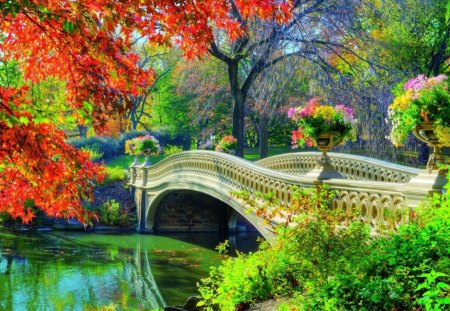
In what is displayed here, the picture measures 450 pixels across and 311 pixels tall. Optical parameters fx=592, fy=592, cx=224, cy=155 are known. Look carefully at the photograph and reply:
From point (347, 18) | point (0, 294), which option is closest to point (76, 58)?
point (0, 294)

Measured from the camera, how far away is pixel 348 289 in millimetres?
4395

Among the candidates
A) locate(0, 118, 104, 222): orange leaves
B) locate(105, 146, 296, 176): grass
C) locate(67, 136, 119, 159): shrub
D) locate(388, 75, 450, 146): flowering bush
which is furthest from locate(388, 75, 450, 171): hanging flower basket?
locate(67, 136, 119, 159): shrub

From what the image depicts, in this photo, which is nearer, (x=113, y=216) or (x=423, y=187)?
(x=423, y=187)

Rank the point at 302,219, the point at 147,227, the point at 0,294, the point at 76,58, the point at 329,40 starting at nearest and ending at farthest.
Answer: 1. the point at 76,58
2. the point at 302,219
3. the point at 0,294
4. the point at 329,40
5. the point at 147,227

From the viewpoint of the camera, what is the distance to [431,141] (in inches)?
288

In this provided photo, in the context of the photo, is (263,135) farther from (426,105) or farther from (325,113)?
(426,105)

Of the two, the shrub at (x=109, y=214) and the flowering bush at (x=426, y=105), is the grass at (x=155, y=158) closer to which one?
the shrub at (x=109, y=214)

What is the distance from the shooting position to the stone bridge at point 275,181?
25.5 feet

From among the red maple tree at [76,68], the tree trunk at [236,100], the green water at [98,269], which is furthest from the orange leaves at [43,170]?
the tree trunk at [236,100]

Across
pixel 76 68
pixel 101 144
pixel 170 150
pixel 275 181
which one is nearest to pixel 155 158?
pixel 170 150

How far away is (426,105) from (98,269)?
12.7 m

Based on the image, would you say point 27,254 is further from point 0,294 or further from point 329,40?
point 329,40

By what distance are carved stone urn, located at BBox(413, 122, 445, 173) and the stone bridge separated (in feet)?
0.56

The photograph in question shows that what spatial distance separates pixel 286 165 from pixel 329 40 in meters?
4.24
